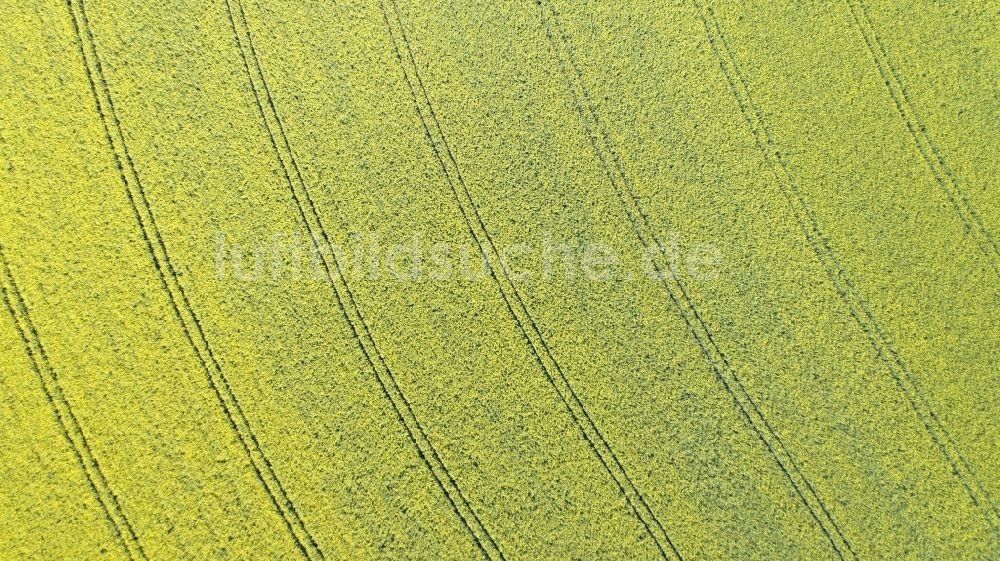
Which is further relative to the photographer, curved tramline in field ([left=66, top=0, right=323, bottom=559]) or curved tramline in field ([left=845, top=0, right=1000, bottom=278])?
curved tramline in field ([left=845, top=0, right=1000, bottom=278])

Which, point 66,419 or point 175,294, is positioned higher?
point 175,294

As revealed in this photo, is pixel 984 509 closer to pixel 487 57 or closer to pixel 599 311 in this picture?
pixel 599 311

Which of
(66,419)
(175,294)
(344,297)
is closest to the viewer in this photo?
(66,419)

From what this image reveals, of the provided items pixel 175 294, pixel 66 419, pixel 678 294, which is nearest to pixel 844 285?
pixel 678 294

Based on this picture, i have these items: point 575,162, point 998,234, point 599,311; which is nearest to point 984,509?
point 998,234

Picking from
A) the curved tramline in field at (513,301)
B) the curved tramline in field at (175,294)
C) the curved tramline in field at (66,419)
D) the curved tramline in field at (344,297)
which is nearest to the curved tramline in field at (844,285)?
the curved tramline in field at (513,301)

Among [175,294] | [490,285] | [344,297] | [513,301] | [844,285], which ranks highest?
[175,294]

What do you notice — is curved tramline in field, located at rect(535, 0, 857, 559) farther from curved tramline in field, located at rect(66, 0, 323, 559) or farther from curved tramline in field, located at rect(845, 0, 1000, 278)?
curved tramline in field, located at rect(66, 0, 323, 559)

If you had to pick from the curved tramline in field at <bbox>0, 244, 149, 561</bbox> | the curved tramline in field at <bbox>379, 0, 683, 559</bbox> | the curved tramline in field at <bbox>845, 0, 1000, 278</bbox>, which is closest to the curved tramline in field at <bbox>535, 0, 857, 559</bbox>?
the curved tramline in field at <bbox>379, 0, 683, 559</bbox>

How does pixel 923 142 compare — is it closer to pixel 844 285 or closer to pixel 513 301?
pixel 844 285
